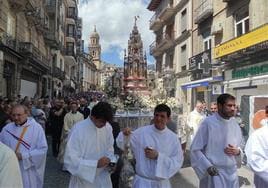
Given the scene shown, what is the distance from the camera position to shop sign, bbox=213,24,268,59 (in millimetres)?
16702

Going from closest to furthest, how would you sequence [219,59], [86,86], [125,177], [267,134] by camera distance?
1. [267,134]
2. [125,177]
3. [219,59]
4. [86,86]

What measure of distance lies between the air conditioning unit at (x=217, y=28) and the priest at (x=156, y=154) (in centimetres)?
1906

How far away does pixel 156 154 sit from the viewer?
4.45 metres

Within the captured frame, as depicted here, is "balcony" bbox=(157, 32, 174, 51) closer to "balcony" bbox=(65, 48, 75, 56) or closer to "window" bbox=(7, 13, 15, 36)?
"window" bbox=(7, 13, 15, 36)

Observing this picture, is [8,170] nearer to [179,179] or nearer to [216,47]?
[179,179]

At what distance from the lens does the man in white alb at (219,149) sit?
4902mm

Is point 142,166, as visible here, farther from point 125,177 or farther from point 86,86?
point 86,86

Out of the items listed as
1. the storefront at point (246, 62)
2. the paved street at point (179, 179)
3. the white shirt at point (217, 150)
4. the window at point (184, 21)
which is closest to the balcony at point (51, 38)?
the window at point (184, 21)

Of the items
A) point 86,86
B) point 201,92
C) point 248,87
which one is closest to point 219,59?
point 248,87

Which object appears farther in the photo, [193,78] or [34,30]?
[34,30]

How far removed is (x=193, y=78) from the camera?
91.9 feet

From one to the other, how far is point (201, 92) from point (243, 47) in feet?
30.7

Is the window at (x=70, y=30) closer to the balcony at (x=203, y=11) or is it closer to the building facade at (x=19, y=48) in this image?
the building facade at (x=19, y=48)

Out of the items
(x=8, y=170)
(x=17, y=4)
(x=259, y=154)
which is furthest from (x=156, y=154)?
(x=17, y=4)
